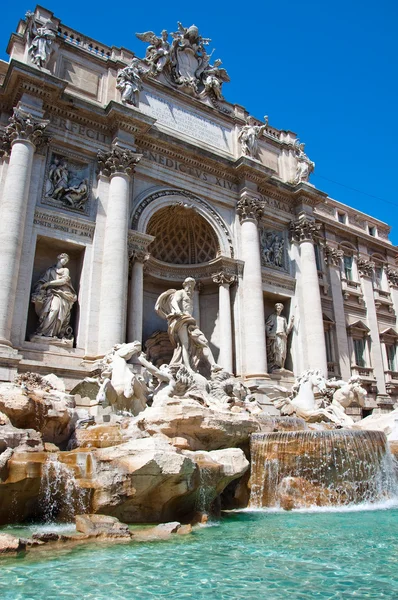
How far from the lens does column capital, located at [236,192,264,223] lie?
2180 cm

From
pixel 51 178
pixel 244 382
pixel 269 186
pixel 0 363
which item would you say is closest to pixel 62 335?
pixel 0 363

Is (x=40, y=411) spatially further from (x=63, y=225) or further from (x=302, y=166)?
(x=302, y=166)

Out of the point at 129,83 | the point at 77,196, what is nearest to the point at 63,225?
the point at 77,196

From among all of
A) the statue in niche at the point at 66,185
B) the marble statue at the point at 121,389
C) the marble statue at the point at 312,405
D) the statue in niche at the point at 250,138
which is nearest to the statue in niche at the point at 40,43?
the statue in niche at the point at 66,185

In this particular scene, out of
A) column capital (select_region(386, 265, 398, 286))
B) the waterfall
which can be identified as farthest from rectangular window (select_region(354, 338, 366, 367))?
the waterfall

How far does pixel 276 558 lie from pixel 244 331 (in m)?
14.6

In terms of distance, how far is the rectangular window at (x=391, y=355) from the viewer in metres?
27.9

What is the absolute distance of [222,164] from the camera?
22.1 m

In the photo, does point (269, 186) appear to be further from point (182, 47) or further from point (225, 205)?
→ point (182, 47)

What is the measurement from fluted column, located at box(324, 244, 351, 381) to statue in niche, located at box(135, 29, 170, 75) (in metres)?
13.0

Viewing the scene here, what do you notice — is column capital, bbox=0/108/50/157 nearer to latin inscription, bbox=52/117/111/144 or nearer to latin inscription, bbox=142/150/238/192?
latin inscription, bbox=52/117/111/144

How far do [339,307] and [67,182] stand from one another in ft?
51.6

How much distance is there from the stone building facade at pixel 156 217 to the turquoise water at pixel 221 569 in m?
9.22

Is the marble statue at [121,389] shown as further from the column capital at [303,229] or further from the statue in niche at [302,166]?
the statue in niche at [302,166]
